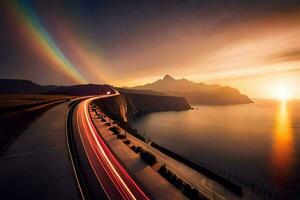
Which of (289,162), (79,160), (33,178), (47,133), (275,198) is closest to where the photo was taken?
(33,178)

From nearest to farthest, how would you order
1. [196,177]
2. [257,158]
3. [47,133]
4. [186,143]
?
[47,133]
[196,177]
[257,158]
[186,143]

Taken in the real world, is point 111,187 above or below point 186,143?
above

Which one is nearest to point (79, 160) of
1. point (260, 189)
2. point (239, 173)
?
point (260, 189)

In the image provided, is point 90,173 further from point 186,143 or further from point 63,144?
point 186,143

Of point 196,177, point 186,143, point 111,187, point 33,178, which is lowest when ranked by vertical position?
point 186,143

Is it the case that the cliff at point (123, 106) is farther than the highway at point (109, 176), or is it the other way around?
the cliff at point (123, 106)

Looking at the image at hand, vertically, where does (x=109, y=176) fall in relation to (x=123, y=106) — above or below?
above

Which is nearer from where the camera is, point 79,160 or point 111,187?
point 111,187

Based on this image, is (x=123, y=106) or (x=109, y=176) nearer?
(x=109, y=176)

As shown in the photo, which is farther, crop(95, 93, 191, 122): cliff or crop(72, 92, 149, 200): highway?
crop(95, 93, 191, 122): cliff
